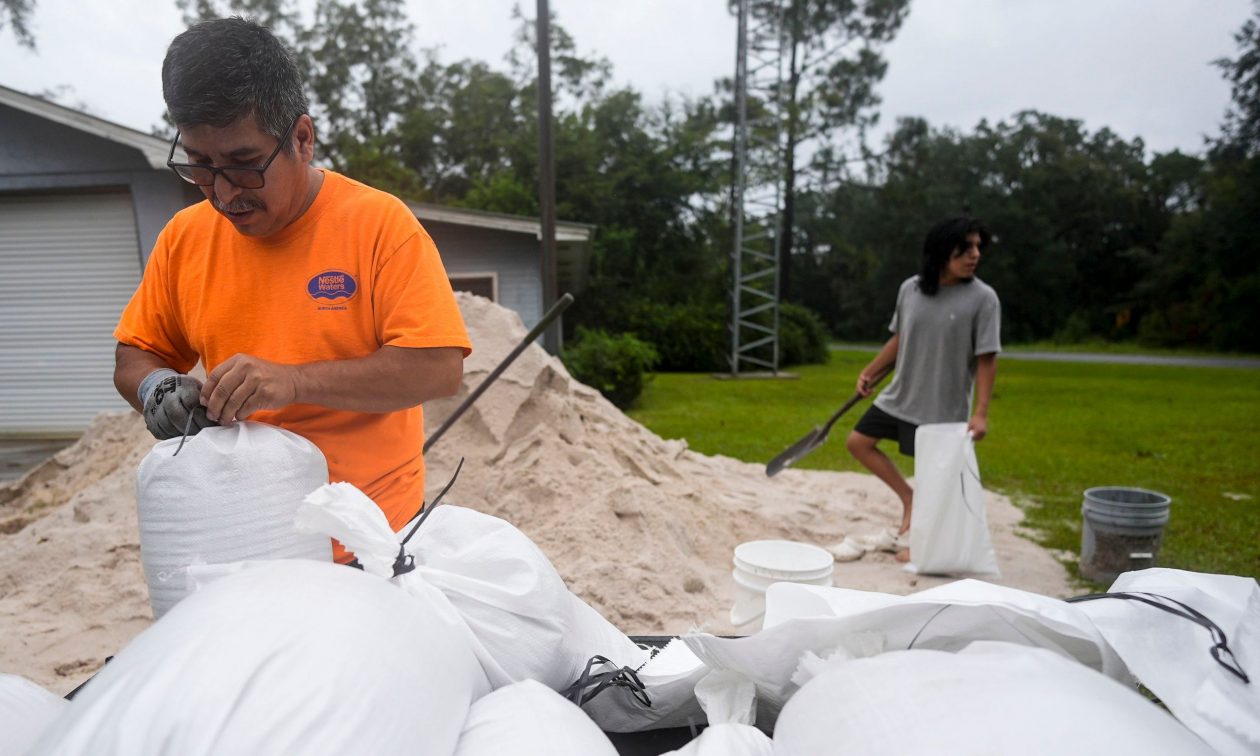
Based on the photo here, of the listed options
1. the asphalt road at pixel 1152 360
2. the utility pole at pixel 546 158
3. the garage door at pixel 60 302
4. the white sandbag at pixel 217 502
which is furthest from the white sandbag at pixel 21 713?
the asphalt road at pixel 1152 360

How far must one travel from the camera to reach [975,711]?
2.48ft

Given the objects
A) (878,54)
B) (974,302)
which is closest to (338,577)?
(974,302)

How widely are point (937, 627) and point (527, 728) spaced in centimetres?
54

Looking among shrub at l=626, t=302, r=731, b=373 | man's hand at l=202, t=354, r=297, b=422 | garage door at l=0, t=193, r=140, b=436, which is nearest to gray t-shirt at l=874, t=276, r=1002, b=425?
man's hand at l=202, t=354, r=297, b=422

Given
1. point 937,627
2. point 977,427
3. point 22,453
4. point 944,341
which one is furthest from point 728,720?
point 22,453

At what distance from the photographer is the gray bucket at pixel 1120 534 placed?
12.8ft

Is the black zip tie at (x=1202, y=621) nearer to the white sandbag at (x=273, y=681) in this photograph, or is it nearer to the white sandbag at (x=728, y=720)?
the white sandbag at (x=728, y=720)

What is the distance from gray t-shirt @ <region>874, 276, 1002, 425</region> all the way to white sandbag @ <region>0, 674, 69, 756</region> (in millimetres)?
3917

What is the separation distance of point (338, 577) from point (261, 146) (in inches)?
34.4

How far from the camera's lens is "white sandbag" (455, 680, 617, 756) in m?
0.88

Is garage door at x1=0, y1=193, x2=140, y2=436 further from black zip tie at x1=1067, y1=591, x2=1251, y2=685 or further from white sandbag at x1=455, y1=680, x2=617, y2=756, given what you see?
black zip tie at x1=1067, y1=591, x2=1251, y2=685

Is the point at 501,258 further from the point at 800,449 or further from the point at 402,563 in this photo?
the point at 402,563

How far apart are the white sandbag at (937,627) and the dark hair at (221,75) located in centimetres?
120

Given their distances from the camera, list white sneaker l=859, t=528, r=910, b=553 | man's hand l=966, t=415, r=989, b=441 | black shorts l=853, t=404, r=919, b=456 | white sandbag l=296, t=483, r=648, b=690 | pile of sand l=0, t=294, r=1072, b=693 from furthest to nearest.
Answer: white sneaker l=859, t=528, r=910, b=553
black shorts l=853, t=404, r=919, b=456
man's hand l=966, t=415, r=989, b=441
pile of sand l=0, t=294, r=1072, b=693
white sandbag l=296, t=483, r=648, b=690
